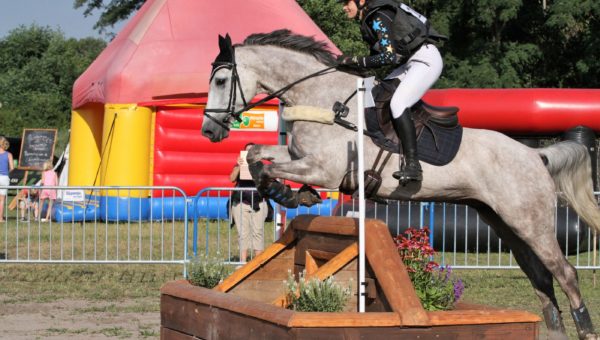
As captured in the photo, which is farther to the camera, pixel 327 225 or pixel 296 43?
pixel 296 43

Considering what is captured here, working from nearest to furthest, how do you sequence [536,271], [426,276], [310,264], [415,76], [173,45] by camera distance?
[426,276] → [310,264] → [415,76] → [536,271] → [173,45]

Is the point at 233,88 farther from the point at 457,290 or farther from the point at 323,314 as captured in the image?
the point at 323,314

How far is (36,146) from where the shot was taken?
33.1 m

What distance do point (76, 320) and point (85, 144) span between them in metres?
12.4

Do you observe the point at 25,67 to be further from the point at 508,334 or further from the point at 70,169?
the point at 508,334

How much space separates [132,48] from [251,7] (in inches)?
101

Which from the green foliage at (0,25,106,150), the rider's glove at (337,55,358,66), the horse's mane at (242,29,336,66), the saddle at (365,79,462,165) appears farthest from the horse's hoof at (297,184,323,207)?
the green foliage at (0,25,106,150)

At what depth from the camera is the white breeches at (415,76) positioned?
7.20 m

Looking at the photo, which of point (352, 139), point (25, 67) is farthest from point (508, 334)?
point (25, 67)

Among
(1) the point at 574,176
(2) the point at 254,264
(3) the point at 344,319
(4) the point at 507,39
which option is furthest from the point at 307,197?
(4) the point at 507,39

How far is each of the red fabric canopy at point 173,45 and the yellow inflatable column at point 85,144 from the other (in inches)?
16.4

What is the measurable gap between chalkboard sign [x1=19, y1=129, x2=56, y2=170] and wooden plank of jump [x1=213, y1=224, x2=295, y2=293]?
2690cm

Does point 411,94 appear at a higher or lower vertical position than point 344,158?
higher

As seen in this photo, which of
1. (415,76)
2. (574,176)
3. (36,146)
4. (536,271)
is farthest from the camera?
(36,146)
